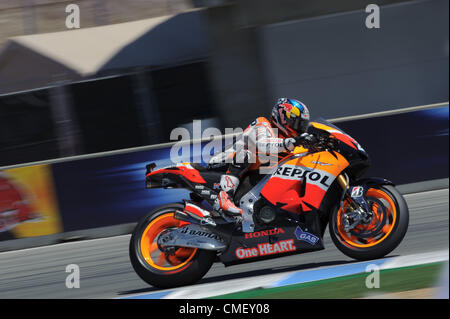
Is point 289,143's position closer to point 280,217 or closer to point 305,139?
point 305,139

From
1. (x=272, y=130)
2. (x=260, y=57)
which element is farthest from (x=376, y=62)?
(x=272, y=130)

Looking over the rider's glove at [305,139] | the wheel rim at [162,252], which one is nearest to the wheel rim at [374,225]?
the rider's glove at [305,139]

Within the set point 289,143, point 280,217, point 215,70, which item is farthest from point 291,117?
point 215,70

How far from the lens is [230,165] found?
20.8 feet

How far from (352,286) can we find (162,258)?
179 cm

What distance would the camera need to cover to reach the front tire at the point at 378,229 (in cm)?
600

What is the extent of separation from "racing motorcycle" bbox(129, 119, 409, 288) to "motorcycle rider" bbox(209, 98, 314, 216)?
0.10m

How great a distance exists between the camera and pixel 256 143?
20.5ft

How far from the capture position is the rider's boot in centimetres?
623

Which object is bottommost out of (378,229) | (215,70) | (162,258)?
(162,258)

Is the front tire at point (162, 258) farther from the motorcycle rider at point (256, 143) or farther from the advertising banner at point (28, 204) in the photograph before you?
the advertising banner at point (28, 204)

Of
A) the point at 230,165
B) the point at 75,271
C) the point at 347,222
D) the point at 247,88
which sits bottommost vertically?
the point at 75,271
